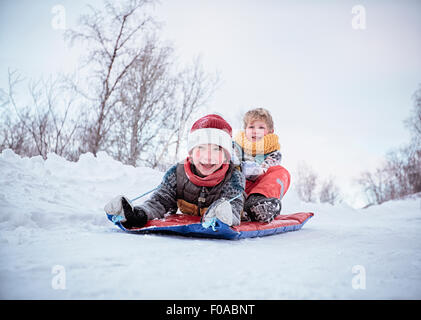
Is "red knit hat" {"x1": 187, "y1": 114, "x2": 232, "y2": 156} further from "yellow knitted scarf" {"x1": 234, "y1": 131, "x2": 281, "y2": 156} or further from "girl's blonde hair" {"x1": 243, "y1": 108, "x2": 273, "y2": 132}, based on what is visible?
"girl's blonde hair" {"x1": 243, "y1": 108, "x2": 273, "y2": 132}

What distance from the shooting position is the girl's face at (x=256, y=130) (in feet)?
9.79

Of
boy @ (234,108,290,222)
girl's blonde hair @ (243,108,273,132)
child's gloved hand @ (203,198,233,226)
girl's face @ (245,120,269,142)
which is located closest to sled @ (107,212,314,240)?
child's gloved hand @ (203,198,233,226)

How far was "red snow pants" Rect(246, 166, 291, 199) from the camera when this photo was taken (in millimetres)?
2338

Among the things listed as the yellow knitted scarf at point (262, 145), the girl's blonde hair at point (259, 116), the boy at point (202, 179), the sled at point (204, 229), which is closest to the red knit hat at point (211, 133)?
the boy at point (202, 179)

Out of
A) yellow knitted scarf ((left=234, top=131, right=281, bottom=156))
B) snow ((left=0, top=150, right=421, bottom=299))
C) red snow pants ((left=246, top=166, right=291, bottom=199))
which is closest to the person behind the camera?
snow ((left=0, top=150, right=421, bottom=299))

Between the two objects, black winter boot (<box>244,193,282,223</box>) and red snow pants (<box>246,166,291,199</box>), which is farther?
red snow pants (<box>246,166,291,199</box>)

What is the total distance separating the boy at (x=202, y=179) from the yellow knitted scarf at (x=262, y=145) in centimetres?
69

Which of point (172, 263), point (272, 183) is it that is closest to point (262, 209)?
point (272, 183)

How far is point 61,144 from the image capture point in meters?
5.61

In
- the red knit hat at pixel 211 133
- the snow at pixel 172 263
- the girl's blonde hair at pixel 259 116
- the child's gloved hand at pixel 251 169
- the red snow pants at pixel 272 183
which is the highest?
the girl's blonde hair at pixel 259 116

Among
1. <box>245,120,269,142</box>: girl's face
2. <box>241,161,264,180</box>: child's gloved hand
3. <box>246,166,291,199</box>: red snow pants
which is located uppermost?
<box>245,120,269,142</box>: girl's face

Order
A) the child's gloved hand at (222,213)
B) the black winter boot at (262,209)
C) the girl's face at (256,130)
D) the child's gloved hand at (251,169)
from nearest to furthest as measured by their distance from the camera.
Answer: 1. the child's gloved hand at (222,213)
2. the black winter boot at (262,209)
3. the child's gloved hand at (251,169)
4. the girl's face at (256,130)

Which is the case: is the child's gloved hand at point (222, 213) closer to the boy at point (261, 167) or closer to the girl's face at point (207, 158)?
the girl's face at point (207, 158)
